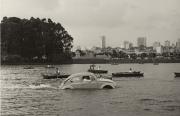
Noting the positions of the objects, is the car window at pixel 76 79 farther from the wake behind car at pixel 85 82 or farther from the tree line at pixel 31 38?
the tree line at pixel 31 38

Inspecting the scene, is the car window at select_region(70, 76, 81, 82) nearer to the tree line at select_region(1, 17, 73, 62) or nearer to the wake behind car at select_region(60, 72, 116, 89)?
the wake behind car at select_region(60, 72, 116, 89)

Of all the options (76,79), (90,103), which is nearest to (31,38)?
(76,79)

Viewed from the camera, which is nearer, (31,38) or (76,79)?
(76,79)

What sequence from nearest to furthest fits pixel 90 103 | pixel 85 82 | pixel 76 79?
pixel 90 103
pixel 85 82
pixel 76 79

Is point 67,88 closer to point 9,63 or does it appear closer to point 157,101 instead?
point 157,101

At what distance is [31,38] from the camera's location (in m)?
175

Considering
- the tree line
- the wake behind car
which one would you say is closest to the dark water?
the wake behind car

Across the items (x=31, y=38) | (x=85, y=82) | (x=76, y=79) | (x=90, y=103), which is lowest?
(x=90, y=103)

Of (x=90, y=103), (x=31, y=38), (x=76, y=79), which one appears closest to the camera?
(x=90, y=103)

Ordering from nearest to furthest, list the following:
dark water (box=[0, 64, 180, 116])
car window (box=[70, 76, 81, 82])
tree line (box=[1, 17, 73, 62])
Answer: dark water (box=[0, 64, 180, 116]), car window (box=[70, 76, 81, 82]), tree line (box=[1, 17, 73, 62])

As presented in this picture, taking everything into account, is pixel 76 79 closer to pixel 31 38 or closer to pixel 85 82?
pixel 85 82

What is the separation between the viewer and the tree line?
17325 centimetres

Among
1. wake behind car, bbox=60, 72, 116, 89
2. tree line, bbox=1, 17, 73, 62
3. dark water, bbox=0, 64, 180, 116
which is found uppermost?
tree line, bbox=1, 17, 73, 62

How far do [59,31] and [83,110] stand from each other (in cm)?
14891
